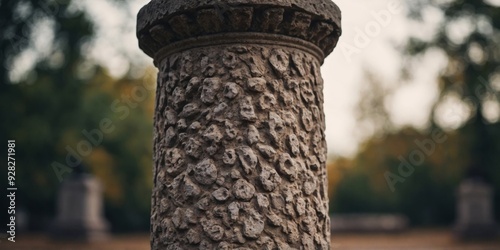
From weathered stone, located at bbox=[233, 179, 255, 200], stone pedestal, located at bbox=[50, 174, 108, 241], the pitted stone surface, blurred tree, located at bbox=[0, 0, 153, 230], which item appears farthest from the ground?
weathered stone, located at bbox=[233, 179, 255, 200]

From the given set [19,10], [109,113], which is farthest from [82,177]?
[19,10]

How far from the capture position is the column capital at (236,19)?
1.98m

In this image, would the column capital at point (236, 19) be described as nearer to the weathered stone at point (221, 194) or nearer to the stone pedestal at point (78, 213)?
the weathered stone at point (221, 194)

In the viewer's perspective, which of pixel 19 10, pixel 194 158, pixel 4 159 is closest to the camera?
pixel 194 158

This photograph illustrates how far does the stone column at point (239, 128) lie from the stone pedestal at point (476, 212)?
1542cm

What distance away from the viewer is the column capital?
1.98 metres

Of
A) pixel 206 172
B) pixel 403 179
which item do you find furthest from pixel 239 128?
pixel 403 179

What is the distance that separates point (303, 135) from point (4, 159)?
15.7 meters

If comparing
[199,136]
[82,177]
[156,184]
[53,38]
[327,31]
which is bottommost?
[156,184]

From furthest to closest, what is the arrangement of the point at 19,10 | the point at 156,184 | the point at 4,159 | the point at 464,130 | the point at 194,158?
1. the point at 464,130
2. the point at 4,159
3. the point at 19,10
4. the point at 156,184
5. the point at 194,158

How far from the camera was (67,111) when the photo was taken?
16.5m

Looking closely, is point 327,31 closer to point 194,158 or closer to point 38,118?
point 194,158

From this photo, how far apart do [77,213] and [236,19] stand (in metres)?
15.4

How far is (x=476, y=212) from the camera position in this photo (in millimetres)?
16234
